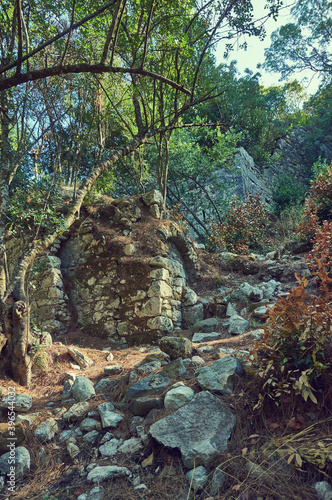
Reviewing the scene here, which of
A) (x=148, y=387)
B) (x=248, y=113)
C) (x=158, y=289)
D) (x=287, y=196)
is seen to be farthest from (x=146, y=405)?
(x=248, y=113)

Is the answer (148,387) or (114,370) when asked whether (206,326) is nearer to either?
(114,370)

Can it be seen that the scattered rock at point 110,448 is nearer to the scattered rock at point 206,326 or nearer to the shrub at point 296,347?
the shrub at point 296,347

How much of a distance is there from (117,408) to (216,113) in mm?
14966

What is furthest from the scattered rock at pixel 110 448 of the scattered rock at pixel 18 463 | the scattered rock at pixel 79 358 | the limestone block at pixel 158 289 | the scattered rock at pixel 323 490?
the limestone block at pixel 158 289

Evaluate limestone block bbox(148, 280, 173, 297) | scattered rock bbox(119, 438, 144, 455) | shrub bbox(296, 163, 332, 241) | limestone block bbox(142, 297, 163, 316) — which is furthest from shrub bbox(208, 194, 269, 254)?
scattered rock bbox(119, 438, 144, 455)

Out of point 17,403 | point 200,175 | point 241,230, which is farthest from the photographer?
point 200,175

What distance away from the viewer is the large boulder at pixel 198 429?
6.52 feet

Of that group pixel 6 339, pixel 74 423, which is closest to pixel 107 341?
pixel 6 339

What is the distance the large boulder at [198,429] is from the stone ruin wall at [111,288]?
3.02 m

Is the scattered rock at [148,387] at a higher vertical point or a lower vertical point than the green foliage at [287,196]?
lower

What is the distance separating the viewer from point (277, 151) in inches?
668

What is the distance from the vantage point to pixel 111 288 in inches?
227

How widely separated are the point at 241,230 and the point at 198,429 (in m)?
8.09

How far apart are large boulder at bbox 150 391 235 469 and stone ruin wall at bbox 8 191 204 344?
3.02 metres
